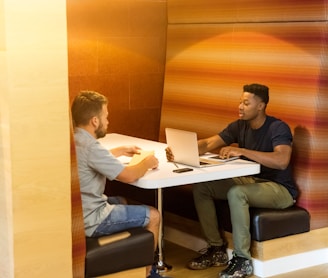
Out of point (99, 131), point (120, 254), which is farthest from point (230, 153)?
point (120, 254)

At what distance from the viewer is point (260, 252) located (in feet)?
13.7

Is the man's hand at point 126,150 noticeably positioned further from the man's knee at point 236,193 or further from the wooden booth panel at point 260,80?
the wooden booth panel at point 260,80

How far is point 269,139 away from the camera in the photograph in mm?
4293

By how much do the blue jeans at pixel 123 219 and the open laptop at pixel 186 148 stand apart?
400 millimetres

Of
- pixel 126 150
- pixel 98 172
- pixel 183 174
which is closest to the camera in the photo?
pixel 98 172

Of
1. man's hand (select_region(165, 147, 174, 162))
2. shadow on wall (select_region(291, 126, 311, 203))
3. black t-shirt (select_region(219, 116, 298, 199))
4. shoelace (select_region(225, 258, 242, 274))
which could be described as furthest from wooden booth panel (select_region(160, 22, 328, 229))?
man's hand (select_region(165, 147, 174, 162))

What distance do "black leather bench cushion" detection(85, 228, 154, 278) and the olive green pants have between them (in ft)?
2.37

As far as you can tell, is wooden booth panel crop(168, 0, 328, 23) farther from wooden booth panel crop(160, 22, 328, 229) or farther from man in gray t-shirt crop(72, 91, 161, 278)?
man in gray t-shirt crop(72, 91, 161, 278)

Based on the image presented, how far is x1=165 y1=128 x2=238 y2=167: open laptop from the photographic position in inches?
152

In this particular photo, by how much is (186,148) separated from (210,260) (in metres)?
0.85

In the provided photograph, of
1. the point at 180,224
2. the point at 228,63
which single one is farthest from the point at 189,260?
the point at 228,63

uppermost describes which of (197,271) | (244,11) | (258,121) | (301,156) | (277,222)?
(244,11)

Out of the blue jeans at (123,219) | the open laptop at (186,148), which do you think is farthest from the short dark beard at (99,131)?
the open laptop at (186,148)

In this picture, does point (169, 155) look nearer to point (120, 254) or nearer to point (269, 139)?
point (269, 139)
